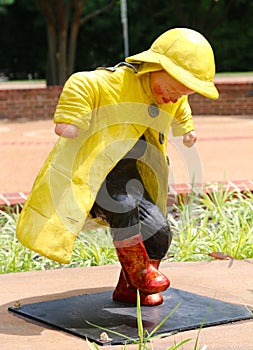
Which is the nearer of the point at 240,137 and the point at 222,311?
the point at 222,311

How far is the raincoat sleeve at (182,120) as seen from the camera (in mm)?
4148

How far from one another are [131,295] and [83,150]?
80cm

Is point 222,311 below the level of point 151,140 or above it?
below

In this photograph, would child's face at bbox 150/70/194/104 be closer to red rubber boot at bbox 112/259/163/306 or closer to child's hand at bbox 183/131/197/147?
child's hand at bbox 183/131/197/147

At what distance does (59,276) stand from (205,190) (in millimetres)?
2145

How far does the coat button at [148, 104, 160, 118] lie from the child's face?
0.16ft

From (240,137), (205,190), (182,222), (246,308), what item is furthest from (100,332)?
(240,137)

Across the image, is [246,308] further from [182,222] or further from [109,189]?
[182,222]

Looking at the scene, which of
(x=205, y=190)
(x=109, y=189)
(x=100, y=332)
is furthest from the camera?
(x=205, y=190)

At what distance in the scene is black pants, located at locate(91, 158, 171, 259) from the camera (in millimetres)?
3877

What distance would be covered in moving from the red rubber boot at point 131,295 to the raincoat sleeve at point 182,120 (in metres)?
0.65

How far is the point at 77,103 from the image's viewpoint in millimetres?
3693

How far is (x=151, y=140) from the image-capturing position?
13.1 feet

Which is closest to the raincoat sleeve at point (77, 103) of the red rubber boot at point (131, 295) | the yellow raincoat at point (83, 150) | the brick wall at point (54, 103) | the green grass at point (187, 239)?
the yellow raincoat at point (83, 150)
